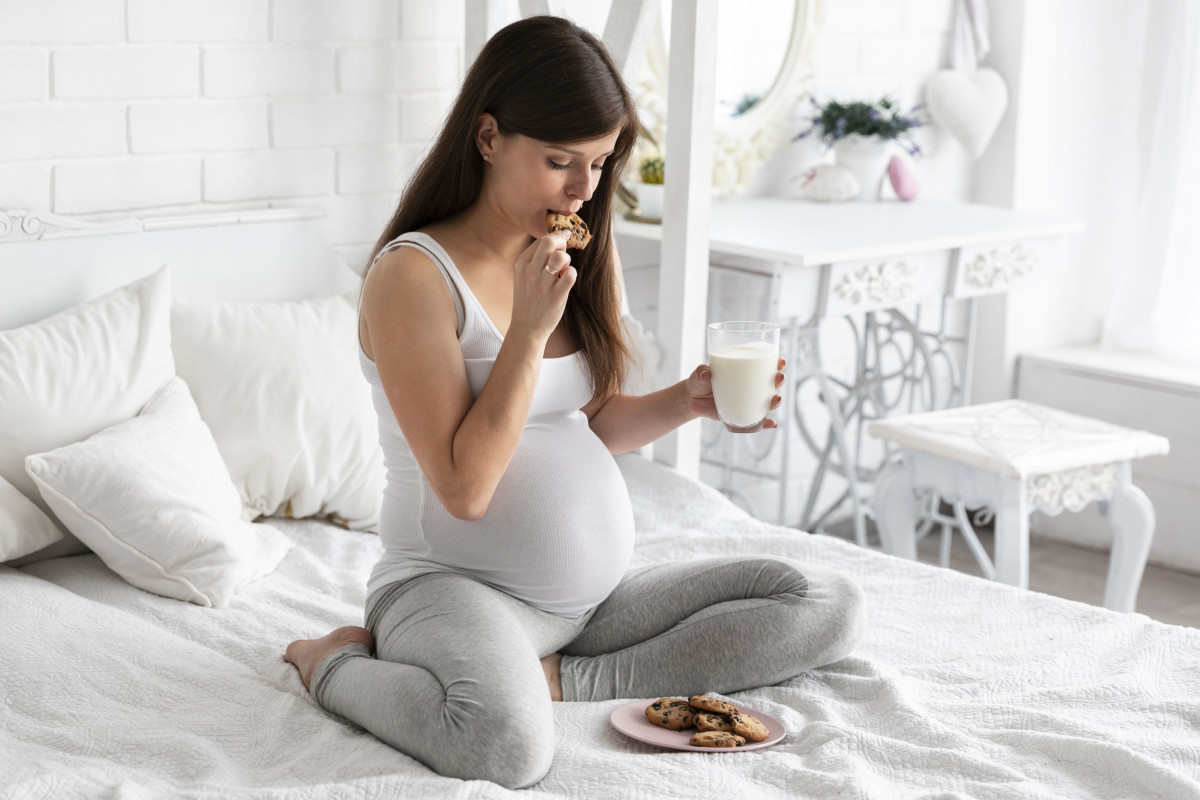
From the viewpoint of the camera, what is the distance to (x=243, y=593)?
5.91 feet

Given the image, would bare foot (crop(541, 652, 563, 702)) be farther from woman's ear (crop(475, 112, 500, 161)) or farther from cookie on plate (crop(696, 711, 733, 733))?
woman's ear (crop(475, 112, 500, 161))

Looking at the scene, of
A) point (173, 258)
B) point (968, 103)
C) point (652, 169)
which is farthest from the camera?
point (968, 103)

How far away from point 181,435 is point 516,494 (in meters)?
0.67

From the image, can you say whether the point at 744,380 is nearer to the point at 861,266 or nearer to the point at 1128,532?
the point at 861,266

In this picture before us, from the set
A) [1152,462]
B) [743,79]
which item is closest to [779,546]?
[743,79]

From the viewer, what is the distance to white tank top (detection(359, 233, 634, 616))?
148 centimetres

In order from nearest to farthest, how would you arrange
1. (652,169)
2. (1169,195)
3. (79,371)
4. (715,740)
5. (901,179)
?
1. (715,740)
2. (79,371)
3. (652,169)
4. (901,179)
5. (1169,195)

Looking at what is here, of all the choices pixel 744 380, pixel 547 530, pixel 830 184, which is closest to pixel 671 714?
pixel 547 530

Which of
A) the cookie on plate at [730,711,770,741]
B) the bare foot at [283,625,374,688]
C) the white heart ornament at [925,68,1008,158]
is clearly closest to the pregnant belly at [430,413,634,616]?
the bare foot at [283,625,374,688]

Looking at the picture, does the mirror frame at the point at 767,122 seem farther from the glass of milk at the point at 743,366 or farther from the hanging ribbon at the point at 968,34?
the glass of milk at the point at 743,366

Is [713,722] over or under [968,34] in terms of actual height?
under

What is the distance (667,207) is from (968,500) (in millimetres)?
803

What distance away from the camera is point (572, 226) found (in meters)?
1.51

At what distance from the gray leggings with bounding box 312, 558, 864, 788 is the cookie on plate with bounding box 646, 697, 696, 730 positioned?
9 centimetres
